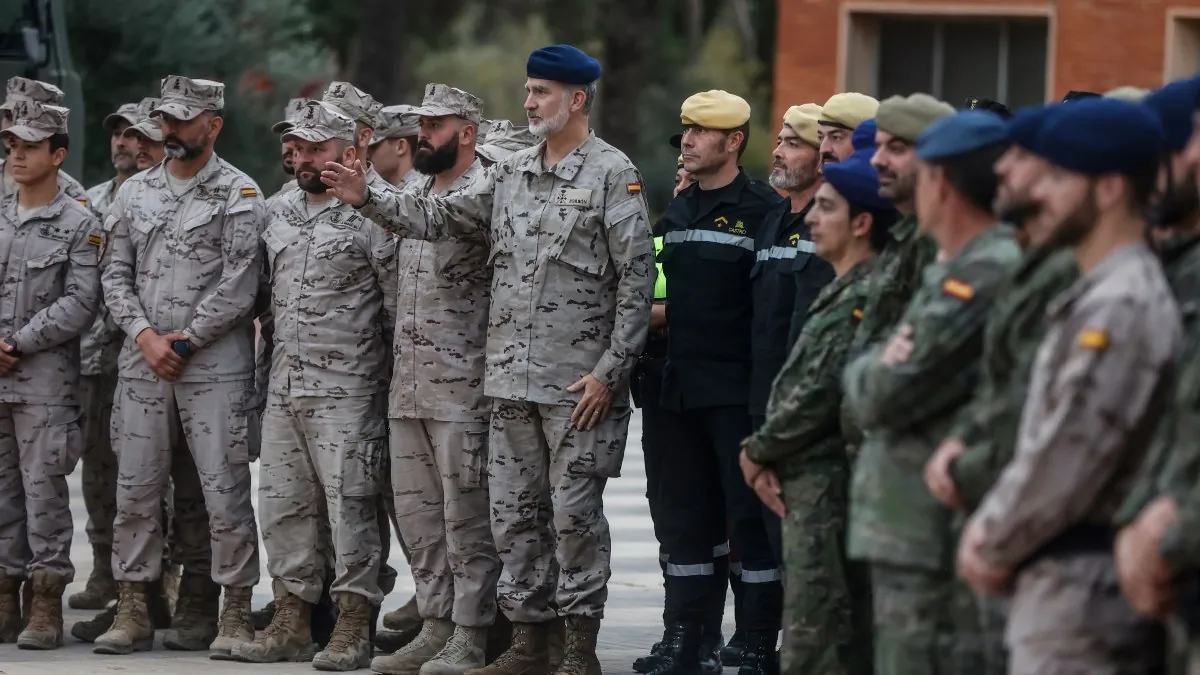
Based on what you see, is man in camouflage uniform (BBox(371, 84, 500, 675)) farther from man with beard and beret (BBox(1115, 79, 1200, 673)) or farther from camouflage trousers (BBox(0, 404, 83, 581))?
man with beard and beret (BBox(1115, 79, 1200, 673))

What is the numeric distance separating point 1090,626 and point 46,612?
18.5 ft

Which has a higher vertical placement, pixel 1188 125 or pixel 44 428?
pixel 1188 125

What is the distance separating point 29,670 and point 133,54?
515 inches

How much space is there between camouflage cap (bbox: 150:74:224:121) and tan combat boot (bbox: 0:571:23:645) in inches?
83.5

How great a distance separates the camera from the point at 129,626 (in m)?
8.46

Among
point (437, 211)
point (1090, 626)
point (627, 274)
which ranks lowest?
point (1090, 626)

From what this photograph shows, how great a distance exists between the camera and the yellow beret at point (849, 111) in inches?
290

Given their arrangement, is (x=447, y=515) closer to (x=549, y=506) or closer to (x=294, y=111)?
(x=549, y=506)

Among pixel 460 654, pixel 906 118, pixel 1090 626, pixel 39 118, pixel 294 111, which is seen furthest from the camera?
pixel 39 118

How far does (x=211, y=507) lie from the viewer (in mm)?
8500

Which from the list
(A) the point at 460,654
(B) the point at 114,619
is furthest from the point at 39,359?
(A) the point at 460,654

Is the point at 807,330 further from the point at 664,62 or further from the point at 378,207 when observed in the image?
the point at 664,62

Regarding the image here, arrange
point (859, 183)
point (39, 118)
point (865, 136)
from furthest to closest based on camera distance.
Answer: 1. point (39, 118)
2. point (865, 136)
3. point (859, 183)

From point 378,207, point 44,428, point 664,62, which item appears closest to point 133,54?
point 44,428
